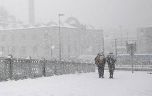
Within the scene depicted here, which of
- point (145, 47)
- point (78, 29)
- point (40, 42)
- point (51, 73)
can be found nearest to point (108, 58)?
point (51, 73)

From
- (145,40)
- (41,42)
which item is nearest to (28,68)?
(41,42)

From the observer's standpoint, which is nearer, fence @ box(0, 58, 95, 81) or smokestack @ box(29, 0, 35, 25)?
fence @ box(0, 58, 95, 81)

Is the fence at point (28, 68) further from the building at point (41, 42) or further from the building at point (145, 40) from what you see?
the building at point (145, 40)

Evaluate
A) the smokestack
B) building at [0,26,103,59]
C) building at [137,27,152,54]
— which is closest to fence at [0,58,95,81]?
building at [0,26,103,59]

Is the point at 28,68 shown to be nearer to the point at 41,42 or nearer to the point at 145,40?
the point at 41,42

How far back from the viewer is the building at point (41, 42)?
80.9 meters

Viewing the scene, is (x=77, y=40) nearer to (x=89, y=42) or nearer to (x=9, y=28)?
(x=89, y=42)

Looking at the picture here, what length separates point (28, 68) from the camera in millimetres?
18359

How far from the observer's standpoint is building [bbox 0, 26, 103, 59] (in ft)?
265

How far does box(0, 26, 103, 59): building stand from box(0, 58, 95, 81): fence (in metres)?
56.0

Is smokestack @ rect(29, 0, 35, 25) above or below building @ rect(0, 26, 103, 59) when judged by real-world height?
above

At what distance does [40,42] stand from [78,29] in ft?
39.6

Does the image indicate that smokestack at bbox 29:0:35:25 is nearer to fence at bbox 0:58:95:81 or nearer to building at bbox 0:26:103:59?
building at bbox 0:26:103:59

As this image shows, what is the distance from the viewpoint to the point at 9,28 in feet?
294
